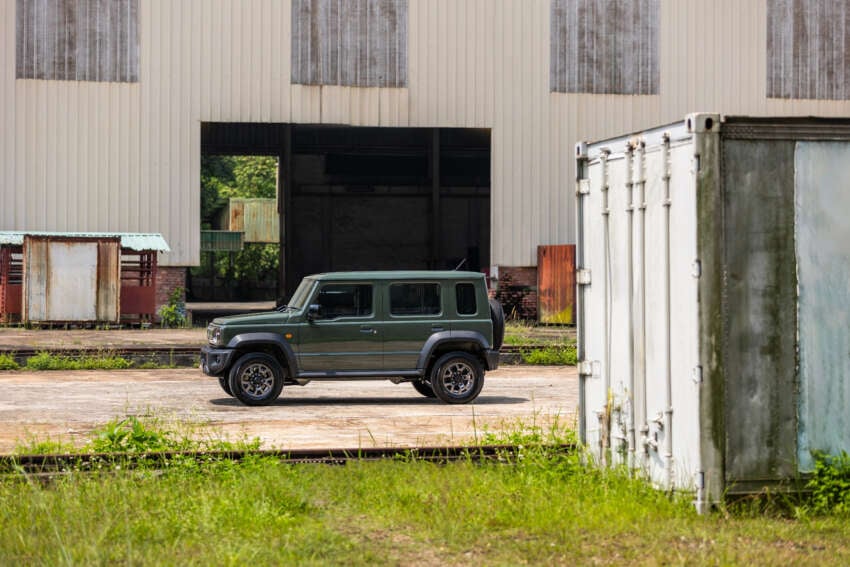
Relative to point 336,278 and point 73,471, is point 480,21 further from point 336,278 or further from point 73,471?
point 73,471

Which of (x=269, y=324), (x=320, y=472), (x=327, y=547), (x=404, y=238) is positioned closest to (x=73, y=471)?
(x=320, y=472)

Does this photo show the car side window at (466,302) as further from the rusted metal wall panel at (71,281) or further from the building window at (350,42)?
the building window at (350,42)

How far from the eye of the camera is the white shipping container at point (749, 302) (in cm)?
851

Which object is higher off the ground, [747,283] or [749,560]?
[747,283]

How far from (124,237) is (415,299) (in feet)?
64.3

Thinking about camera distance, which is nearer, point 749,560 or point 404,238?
point 749,560

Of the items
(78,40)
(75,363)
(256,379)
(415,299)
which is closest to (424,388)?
(415,299)

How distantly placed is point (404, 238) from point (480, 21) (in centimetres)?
1663

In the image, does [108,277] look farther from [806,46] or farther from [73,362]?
[806,46]

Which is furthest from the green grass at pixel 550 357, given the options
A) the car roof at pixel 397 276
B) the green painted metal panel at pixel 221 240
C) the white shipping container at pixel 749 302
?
the green painted metal panel at pixel 221 240

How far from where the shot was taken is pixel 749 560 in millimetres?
7250

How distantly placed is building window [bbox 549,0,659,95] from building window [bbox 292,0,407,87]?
485cm

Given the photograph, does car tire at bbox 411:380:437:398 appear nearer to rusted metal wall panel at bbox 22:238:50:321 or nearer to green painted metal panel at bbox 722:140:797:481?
green painted metal panel at bbox 722:140:797:481

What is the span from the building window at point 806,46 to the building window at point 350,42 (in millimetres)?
11688
